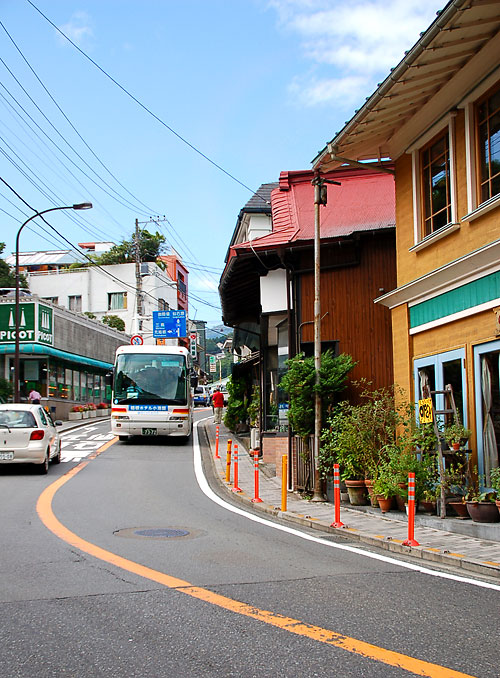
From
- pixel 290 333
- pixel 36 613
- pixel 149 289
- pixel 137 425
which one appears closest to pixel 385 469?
pixel 290 333

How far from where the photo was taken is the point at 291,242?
1638cm

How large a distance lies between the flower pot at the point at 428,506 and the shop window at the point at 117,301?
175 ft

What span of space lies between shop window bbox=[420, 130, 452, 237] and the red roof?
335cm

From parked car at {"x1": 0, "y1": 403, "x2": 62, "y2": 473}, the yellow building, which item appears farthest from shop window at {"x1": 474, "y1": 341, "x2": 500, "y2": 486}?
parked car at {"x1": 0, "y1": 403, "x2": 62, "y2": 473}

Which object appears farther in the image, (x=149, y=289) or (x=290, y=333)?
(x=149, y=289)

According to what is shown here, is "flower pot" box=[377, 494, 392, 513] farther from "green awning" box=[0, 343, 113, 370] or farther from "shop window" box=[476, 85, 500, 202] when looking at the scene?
"green awning" box=[0, 343, 113, 370]

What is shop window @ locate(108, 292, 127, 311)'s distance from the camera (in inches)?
2441

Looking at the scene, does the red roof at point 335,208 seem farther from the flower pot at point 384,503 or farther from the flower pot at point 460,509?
the flower pot at point 460,509

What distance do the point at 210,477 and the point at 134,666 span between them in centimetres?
1311

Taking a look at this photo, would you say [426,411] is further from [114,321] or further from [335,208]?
[114,321]

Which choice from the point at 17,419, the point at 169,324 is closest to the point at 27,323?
the point at 169,324

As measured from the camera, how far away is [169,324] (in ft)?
150

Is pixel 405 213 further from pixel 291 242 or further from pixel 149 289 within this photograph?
pixel 149 289

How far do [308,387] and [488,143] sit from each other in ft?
18.3
